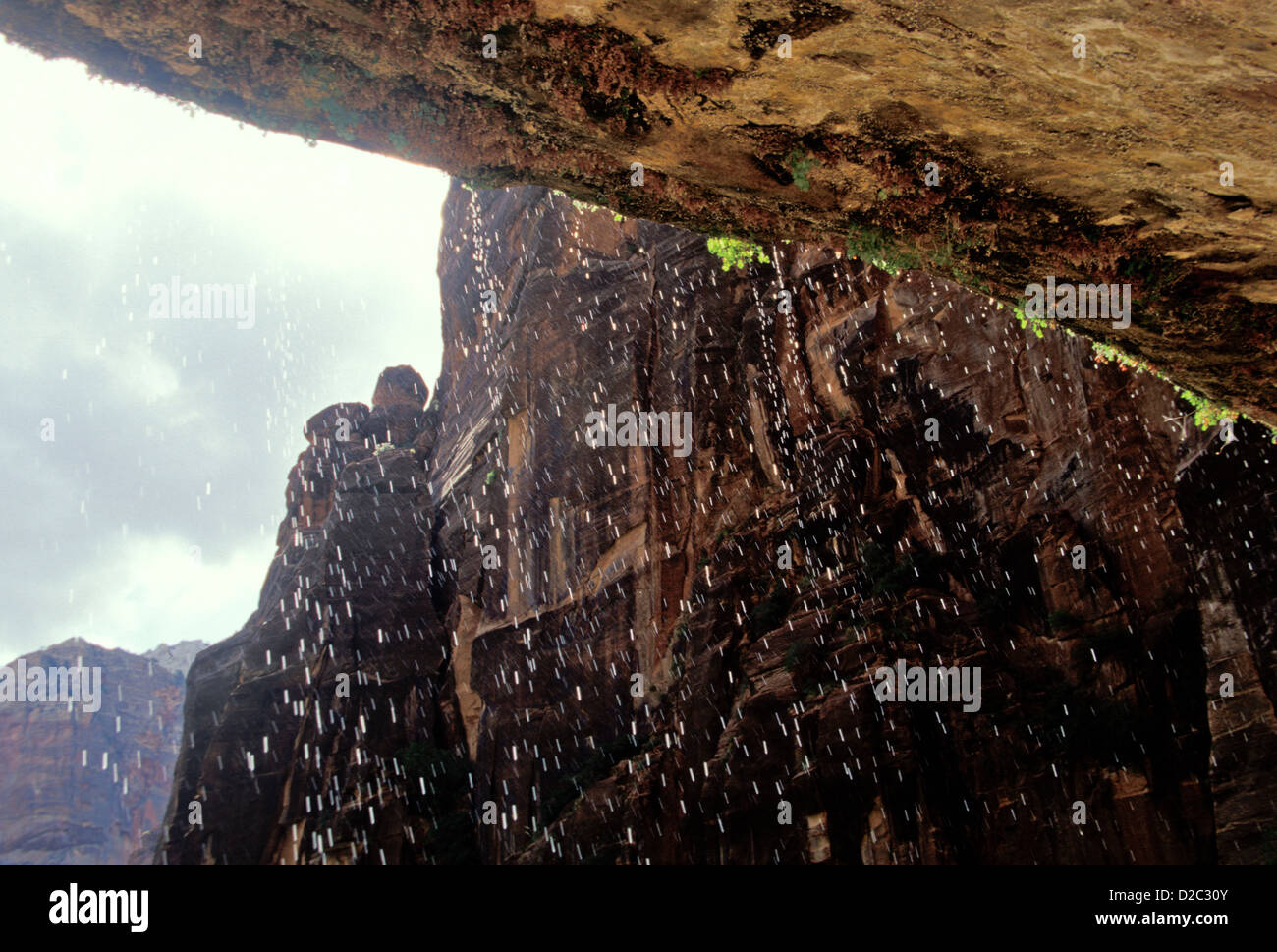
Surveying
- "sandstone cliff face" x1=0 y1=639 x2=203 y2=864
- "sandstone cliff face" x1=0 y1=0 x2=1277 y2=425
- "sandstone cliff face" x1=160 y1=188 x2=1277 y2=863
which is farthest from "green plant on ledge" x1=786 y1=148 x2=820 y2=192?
"sandstone cliff face" x1=0 y1=639 x2=203 y2=864

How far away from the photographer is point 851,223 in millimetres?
6508

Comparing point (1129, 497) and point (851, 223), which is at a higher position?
point (851, 223)

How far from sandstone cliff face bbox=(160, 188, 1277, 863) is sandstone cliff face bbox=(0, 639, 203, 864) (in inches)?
2123

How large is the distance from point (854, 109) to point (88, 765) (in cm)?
9644

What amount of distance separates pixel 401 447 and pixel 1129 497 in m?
32.5

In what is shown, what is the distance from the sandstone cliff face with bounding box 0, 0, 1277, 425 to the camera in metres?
4.26

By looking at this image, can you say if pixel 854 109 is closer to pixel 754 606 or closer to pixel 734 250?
pixel 734 250

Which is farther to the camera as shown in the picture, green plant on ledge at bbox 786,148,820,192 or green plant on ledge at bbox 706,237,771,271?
green plant on ledge at bbox 706,237,771,271

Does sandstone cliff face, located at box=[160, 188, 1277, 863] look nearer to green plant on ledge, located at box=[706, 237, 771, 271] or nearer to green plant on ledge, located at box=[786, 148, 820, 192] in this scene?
green plant on ledge, located at box=[706, 237, 771, 271]

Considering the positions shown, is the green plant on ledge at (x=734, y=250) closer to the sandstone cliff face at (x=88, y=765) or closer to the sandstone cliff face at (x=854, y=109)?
the sandstone cliff face at (x=854, y=109)

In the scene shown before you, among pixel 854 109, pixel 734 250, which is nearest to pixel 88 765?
pixel 734 250

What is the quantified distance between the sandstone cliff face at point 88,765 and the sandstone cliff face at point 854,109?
266 feet

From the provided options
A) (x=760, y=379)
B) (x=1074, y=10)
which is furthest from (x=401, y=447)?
(x=1074, y=10)

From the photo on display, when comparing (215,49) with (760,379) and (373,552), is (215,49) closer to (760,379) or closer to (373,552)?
(760,379)
